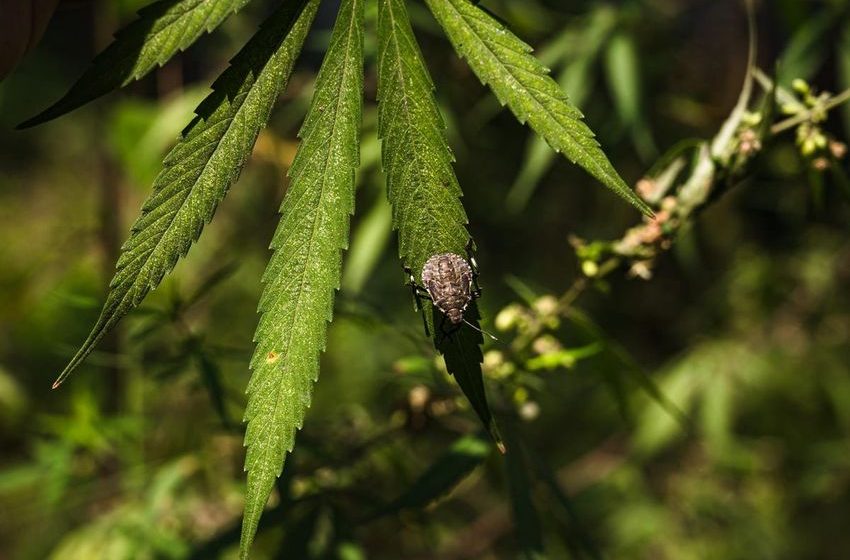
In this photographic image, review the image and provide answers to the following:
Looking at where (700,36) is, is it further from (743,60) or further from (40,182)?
(40,182)

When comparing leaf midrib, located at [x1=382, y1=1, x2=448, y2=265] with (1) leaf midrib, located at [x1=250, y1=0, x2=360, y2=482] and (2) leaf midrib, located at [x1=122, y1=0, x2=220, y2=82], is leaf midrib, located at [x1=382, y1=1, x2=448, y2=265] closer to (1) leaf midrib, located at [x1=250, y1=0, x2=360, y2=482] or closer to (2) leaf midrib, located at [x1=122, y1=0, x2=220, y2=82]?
(1) leaf midrib, located at [x1=250, y1=0, x2=360, y2=482]

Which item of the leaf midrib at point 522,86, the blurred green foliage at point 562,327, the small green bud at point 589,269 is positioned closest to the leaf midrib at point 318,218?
the leaf midrib at point 522,86

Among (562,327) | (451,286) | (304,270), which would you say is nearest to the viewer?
(304,270)

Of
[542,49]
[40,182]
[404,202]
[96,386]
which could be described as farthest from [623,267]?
[40,182]

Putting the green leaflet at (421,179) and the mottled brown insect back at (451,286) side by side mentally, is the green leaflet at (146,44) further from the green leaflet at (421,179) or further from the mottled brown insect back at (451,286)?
the mottled brown insect back at (451,286)

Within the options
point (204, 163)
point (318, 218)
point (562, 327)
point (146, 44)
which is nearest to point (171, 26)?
point (146, 44)

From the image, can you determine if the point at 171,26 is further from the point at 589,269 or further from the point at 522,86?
the point at 589,269

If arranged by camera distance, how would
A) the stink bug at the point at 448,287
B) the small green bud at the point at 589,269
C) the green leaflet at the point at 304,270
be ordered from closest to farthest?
the green leaflet at the point at 304,270 < the stink bug at the point at 448,287 < the small green bud at the point at 589,269
